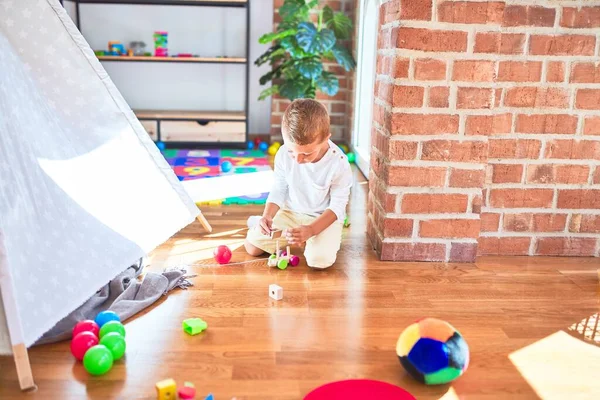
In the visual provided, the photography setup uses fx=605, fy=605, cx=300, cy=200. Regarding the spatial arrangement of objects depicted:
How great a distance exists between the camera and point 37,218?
160 cm

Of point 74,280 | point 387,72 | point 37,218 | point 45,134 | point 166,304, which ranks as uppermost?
point 387,72

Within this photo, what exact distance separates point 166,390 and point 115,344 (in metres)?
0.23

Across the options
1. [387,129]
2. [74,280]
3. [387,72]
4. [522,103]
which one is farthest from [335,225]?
[74,280]

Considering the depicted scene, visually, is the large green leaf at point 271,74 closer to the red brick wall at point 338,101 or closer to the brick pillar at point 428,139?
the red brick wall at point 338,101

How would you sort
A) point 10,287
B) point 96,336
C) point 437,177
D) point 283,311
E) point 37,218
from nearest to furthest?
point 10,287, point 96,336, point 37,218, point 283,311, point 437,177

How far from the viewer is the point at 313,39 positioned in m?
3.81

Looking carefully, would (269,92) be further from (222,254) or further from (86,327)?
(86,327)

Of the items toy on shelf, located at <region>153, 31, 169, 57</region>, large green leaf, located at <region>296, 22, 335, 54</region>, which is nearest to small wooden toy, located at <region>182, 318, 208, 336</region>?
large green leaf, located at <region>296, 22, 335, 54</region>

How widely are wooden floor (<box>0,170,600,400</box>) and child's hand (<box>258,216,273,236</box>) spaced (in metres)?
0.12

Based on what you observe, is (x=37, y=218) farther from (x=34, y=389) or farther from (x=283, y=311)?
(x=283, y=311)

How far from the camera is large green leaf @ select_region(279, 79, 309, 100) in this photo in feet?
13.2

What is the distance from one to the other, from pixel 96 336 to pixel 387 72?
1.28m

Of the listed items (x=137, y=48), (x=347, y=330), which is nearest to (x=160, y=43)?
(x=137, y=48)

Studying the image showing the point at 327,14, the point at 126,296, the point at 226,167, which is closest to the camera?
the point at 126,296
